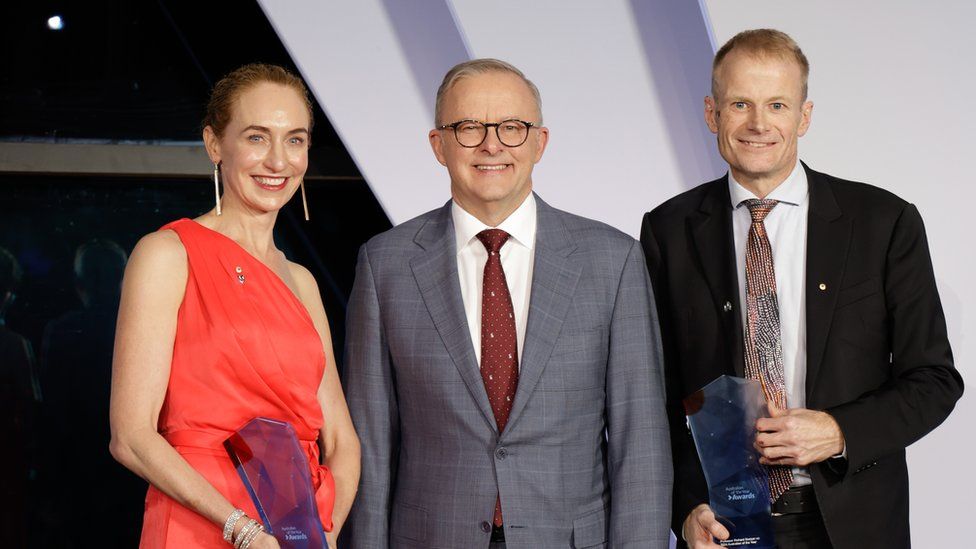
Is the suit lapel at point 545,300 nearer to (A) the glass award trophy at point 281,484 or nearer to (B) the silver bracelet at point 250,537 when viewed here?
(A) the glass award trophy at point 281,484

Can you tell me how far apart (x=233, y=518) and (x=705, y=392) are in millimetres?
1011

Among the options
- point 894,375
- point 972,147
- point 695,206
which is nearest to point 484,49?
point 695,206

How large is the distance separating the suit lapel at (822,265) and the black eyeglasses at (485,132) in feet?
2.33

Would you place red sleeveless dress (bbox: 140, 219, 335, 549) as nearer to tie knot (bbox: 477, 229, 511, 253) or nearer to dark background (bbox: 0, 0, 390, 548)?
tie knot (bbox: 477, 229, 511, 253)

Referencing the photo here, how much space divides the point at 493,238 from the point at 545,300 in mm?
194

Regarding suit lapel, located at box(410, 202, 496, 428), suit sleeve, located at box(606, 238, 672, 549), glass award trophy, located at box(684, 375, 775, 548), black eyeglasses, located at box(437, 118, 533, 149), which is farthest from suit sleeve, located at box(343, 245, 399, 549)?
glass award trophy, located at box(684, 375, 775, 548)

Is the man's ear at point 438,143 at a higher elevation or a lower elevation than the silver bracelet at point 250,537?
higher

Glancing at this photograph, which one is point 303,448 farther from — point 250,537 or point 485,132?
point 485,132

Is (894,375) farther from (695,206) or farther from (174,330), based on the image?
(174,330)

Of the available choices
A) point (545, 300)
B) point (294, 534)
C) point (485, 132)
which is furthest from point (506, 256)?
point (294, 534)

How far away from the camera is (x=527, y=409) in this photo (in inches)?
88.1

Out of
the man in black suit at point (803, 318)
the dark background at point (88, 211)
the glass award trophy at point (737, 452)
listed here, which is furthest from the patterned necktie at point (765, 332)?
the dark background at point (88, 211)

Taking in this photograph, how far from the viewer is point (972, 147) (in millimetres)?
3293

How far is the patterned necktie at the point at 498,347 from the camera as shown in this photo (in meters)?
2.28
